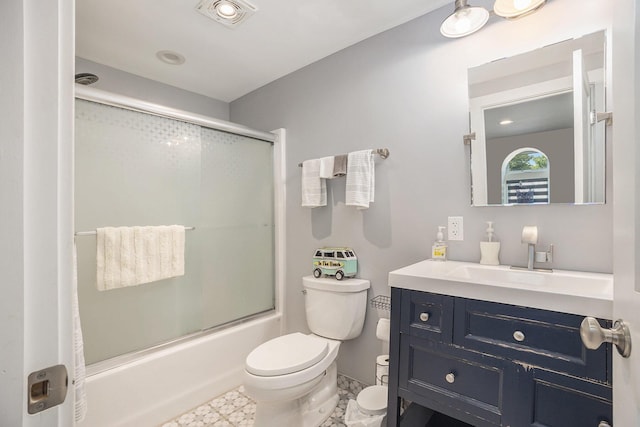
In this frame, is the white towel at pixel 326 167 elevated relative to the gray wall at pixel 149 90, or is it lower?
lower

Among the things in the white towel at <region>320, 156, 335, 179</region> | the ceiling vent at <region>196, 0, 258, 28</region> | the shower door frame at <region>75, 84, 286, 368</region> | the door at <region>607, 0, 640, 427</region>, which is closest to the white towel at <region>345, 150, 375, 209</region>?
the white towel at <region>320, 156, 335, 179</region>

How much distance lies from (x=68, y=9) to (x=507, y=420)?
1.56 m

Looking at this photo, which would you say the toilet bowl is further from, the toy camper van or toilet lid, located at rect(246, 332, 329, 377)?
the toy camper van

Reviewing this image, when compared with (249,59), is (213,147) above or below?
below

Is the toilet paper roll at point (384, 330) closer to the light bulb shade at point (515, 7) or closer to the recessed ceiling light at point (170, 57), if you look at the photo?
the light bulb shade at point (515, 7)

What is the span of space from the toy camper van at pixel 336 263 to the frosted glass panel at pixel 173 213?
0.59 metres

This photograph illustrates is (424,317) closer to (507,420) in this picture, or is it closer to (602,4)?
(507,420)

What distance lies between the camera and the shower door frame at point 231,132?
1.62 metres

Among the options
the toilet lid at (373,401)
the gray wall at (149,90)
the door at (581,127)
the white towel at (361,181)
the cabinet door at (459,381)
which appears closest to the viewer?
the cabinet door at (459,381)

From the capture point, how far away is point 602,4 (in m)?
1.25

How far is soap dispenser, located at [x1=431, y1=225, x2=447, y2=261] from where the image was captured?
162 centimetres

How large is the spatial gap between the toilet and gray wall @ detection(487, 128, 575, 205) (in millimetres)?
909

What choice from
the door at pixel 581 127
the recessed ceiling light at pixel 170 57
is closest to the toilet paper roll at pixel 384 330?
the door at pixel 581 127

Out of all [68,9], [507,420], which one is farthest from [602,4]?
[68,9]
